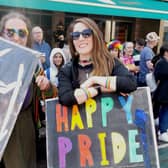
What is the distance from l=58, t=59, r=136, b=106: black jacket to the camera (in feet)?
6.04

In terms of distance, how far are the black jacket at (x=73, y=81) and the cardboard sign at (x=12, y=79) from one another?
188mm

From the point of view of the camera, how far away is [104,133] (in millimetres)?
1893

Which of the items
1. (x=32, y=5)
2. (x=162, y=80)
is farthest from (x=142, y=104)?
(x=32, y=5)

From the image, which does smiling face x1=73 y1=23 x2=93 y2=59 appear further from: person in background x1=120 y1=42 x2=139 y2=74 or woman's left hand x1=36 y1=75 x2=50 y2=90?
person in background x1=120 y1=42 x2=139 y2=74

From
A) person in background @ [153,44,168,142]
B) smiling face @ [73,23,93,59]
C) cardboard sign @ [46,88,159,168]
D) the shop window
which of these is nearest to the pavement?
person in background @ [153,44,168,142]

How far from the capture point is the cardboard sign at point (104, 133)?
1867mm

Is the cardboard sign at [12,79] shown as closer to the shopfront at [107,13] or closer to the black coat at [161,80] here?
the shopfront at [107,13]

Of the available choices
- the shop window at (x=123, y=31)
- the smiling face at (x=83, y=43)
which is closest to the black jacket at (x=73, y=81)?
the smiling face at (x=83, y=43)

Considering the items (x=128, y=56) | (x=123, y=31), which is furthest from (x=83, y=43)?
(x=123, y=31)

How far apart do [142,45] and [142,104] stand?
452cm

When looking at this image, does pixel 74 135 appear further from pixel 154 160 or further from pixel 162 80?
pixel 162 80

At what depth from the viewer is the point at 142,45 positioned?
629cm

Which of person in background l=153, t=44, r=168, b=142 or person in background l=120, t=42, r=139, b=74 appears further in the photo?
person in background l=120, t=42, r=139, b=74

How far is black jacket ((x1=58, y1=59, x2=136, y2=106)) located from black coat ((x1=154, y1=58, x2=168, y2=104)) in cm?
258
